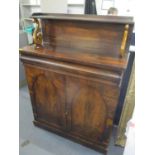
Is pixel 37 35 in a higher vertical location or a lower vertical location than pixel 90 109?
higher

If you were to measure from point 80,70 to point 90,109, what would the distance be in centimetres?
40

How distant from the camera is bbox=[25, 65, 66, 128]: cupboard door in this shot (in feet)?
4.62

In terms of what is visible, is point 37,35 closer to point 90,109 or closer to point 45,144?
point 90,109

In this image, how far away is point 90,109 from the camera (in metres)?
1.36

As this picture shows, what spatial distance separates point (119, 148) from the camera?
1610 mm

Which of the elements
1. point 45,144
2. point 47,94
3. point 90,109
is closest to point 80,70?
point 90,109

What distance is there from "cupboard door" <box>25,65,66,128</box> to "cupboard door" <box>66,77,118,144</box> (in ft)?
0.32

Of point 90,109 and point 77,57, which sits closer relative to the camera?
point 77,57

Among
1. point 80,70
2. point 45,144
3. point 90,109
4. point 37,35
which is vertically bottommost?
point 45,144

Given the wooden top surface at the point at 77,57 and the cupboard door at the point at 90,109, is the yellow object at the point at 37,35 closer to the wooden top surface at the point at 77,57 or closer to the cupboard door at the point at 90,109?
the wooden top surface at the point at 77,57

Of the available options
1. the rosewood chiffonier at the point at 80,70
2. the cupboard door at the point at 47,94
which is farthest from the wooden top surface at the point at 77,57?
the cupboard door at the point at 47,94

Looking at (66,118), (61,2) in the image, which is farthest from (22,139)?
(61,2)
